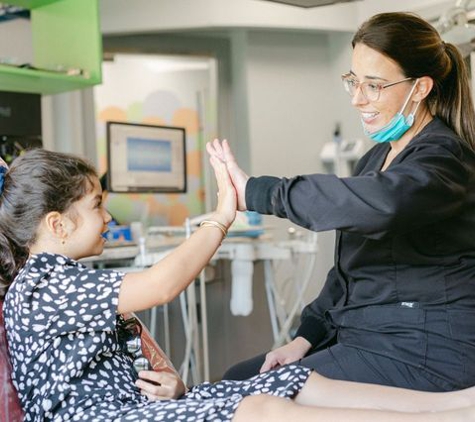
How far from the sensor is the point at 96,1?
112 inches

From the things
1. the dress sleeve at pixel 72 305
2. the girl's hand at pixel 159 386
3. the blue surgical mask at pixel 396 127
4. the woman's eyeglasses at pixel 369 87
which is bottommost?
the girl's hand at pixel 159 386

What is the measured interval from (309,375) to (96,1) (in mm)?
2146

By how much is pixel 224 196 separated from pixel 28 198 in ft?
1.18

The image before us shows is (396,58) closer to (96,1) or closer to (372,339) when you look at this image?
(372,339)

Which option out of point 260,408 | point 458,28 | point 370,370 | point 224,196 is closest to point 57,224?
point 224,196

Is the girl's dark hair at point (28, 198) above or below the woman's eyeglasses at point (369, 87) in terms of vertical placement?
below

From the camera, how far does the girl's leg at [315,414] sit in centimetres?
93

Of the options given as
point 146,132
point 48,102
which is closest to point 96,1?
point 48,102

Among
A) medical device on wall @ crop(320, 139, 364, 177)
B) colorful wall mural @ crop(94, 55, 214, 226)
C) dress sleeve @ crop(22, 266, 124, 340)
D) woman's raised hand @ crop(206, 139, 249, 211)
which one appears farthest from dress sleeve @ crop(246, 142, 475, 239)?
medical device on wall @ crop(320, 139, 364, 177)

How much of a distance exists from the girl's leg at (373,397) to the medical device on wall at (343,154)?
323 cm

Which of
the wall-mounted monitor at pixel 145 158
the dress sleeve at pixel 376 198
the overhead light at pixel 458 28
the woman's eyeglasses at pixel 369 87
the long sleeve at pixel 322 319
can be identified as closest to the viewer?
the dress sleeve at pixel 376 198

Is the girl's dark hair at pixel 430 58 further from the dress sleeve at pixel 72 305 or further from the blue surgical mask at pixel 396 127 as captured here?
the dress sleeve at pixel 72 305

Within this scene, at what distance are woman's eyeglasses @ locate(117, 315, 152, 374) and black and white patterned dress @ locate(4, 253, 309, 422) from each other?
0.10m

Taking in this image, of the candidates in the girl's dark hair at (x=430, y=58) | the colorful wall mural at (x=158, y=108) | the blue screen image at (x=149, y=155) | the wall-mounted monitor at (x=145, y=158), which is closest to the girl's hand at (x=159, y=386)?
the girl's dark hair at (x=430, y=58)
